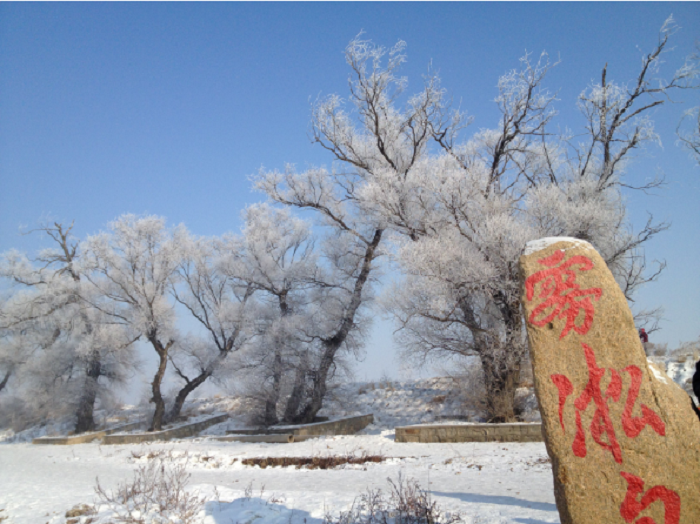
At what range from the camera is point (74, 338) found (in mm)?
19688

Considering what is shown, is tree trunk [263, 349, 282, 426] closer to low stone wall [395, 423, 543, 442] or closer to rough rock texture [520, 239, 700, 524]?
low stone wall [395, 423, 543, 442]

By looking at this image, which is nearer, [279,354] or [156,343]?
[279,354]

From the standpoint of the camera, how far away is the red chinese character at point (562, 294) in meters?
3.48

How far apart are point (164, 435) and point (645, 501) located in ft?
50.8

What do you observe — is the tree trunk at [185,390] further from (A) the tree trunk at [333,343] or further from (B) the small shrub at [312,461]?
(B) the small shrub at [312,461]

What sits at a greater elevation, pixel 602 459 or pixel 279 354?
pixel 279 354

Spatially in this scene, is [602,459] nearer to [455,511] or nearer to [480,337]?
[455,511]

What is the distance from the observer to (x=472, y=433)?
10352 mm

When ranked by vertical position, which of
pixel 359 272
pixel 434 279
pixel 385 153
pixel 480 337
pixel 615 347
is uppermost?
pixel 385 153

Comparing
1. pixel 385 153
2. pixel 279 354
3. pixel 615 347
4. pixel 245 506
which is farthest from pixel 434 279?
pixel 615 347

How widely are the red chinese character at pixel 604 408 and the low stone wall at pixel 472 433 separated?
6899 mm

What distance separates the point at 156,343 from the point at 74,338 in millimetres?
4148

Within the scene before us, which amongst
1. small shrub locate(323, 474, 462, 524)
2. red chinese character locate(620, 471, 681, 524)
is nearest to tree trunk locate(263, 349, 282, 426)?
small shrub locate(323, 474, 462, 524)

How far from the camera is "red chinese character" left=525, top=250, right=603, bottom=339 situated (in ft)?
11.4
